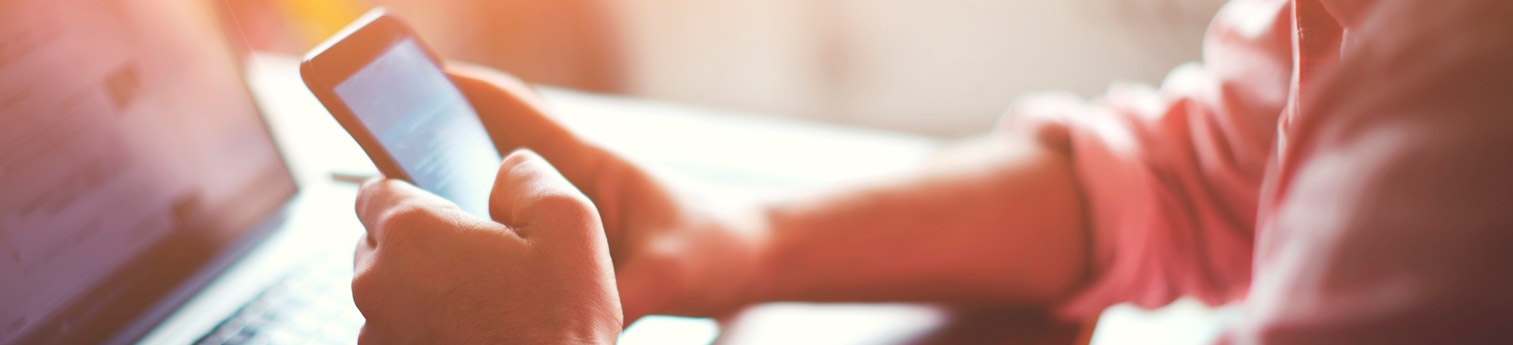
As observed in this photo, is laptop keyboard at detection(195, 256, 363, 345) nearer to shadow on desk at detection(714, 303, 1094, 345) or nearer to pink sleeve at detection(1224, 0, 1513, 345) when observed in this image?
shadow on desk at detection(714, 303, 1094, 345)

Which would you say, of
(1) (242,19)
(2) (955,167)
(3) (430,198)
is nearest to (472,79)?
(3) (430,198)

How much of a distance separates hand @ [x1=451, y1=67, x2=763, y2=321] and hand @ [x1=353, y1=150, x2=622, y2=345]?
2.9 inches

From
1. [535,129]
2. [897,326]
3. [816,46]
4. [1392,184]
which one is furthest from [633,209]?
[816,46]

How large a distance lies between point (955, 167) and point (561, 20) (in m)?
0.76

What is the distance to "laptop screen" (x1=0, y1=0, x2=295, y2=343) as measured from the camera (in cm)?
37

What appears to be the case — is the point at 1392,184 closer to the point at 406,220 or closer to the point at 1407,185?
the point at 1407,185

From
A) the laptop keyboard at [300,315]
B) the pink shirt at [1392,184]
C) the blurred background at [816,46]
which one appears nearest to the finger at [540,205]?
the laptop keyboard at [300,315]

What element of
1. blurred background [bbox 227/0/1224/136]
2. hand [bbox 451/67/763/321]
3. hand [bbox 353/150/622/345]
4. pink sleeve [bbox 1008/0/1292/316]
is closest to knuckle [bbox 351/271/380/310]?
Answer: hand [bbox 353/150/622/345]

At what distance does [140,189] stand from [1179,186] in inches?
22.2

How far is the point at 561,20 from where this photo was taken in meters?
1.13

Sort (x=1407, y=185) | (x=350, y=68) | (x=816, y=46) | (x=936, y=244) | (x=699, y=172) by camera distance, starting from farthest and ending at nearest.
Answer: (x=816, y=46)
(x=699, y=172)
(x=936, y=244)
(x=350, y=68)
(x=1407, y=185)

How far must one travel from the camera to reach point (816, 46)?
1051 millimetres

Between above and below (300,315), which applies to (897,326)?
below

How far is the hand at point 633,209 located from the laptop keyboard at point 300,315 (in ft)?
0.40
